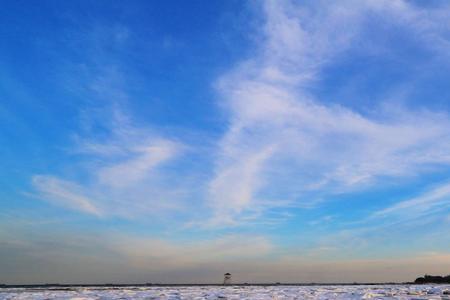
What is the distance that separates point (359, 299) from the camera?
23.7 m

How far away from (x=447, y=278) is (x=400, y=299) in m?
81.5

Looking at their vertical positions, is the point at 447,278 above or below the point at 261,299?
above

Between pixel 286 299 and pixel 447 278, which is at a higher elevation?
pixel 447 278

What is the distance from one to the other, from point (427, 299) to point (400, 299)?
1406 millimetres

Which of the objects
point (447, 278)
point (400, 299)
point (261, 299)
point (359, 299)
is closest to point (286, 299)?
point (261, 299)

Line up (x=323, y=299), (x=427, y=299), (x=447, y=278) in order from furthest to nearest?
(x=447, y=278) < (x=323, y=299) < (x=427, y=299)

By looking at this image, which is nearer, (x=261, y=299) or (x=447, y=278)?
(x=261, y=299)

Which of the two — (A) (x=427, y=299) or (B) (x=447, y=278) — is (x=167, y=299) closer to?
(A) (x=427, y=299)

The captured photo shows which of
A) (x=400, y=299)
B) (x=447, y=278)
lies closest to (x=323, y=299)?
(x=400, y=299)

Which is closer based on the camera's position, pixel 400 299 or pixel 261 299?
pixel 400 299

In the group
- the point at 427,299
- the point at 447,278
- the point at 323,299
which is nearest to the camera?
the point at 427,299

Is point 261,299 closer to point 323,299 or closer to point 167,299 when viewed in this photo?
point 323,299

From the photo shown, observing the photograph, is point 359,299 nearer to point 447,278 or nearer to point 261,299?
point 261,299

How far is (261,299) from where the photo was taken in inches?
968
